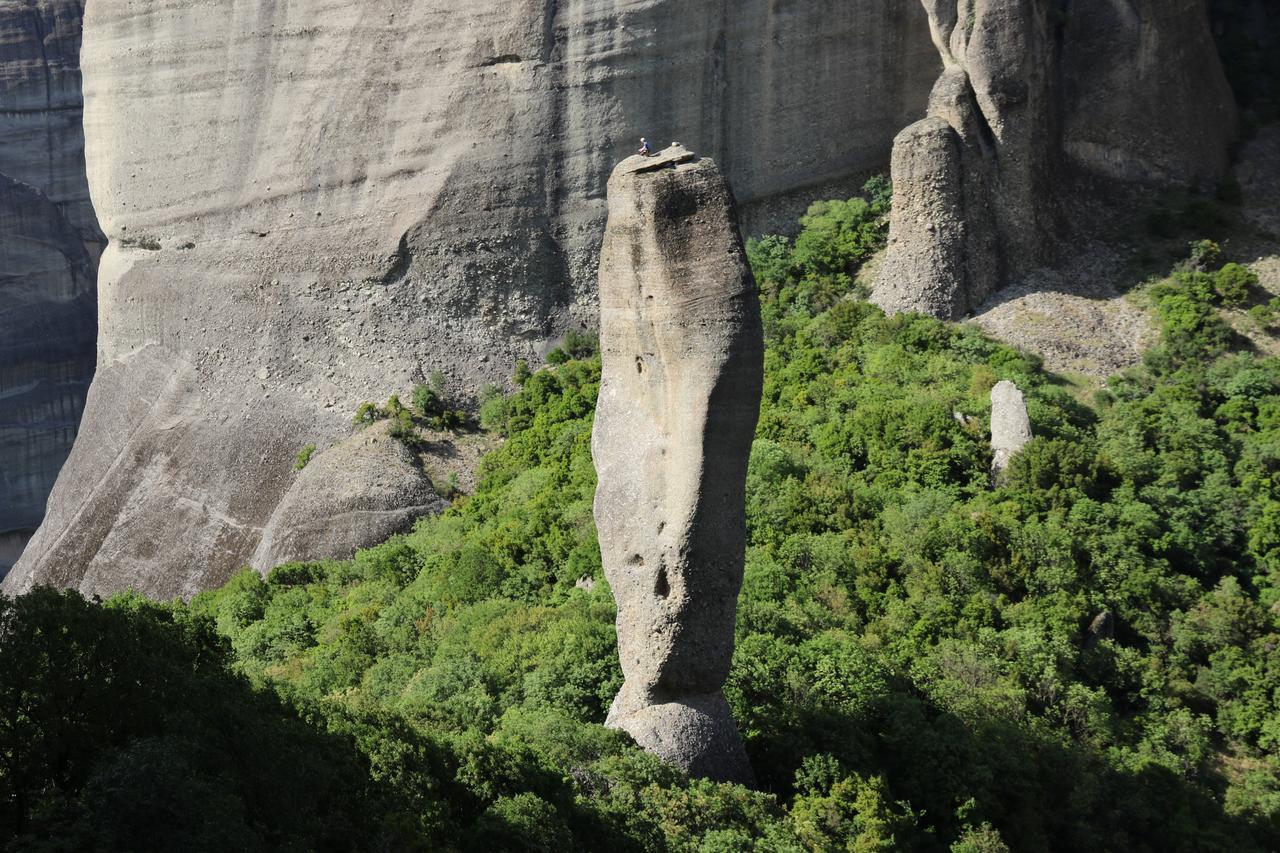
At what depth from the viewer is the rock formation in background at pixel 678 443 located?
18.8 meters

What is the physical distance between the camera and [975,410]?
3112cm

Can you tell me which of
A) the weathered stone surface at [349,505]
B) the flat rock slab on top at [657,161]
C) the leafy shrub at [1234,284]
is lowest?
the weathered stone surface at [349,505]

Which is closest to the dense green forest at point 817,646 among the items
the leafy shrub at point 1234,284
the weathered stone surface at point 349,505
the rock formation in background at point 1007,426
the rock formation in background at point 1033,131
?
the leafy shrub at point 1234,284

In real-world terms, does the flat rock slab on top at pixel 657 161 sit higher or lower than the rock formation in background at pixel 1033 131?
higher

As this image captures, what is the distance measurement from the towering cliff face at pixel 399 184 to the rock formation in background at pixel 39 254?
13.8 m

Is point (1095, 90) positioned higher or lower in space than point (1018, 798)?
higher

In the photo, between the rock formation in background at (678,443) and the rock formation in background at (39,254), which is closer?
the rock formation in background at (678,443)

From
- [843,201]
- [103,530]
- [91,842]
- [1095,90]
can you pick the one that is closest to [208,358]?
[103,530]

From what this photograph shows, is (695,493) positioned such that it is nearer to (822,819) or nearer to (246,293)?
(822,819)

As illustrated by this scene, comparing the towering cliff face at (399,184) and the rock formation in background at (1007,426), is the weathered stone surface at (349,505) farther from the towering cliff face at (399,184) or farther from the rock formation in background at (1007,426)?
the rock formation in background at (1007,426)

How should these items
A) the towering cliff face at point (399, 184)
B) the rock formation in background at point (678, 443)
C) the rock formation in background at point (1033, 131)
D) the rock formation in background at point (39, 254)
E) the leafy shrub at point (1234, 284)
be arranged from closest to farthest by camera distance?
the rock formation in background at point (678, 443) < the rock formation in background at point (1033, 131) < the leafy shrub at point (1234, 284) < the towering cliff face at point (399, 184) < the rock formation in background at point (39, 254)

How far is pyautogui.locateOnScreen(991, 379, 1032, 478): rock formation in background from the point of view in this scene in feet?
98.0

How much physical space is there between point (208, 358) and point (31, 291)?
1611 cm

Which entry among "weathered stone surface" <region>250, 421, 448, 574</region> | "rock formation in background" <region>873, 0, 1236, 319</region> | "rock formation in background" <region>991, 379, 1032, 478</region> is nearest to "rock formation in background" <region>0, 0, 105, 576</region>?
"weathered stone surface" <region>250, 421, 448, 574</region>
